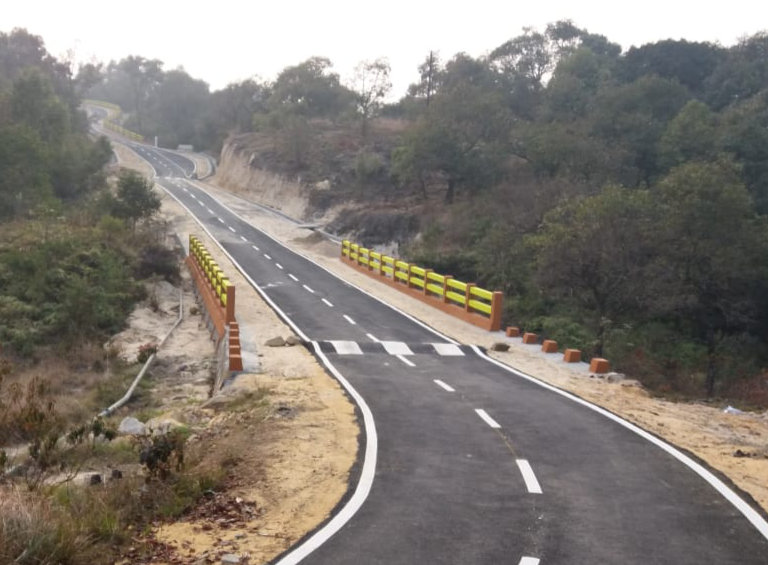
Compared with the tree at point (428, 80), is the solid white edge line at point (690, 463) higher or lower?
lower

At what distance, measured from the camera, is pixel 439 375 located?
16.9 m

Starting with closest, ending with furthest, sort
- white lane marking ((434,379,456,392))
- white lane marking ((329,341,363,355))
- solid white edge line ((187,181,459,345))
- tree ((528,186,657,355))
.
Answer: white lane marking ((434,379,456,392)) < white lane marking ((329,341,363,355)) < solid white edge line ((187,181,459,345)) < tree ((528,186,657,355))

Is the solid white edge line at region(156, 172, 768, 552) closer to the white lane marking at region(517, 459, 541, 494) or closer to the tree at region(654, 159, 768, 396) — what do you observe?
the white lane marking at region(517, 459, 541, 494)

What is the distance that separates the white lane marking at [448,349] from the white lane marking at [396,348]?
80 cm

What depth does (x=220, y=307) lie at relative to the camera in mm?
23500

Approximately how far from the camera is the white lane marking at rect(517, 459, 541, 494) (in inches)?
353

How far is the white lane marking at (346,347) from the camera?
63.8 ft

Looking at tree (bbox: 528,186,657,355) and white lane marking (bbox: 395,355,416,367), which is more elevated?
tree (bbox: 528,186,657,355)

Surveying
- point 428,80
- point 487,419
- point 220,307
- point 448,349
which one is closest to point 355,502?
point 487,419

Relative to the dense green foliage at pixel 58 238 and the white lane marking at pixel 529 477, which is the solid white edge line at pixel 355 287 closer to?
the dense green foliage at pixel 58 238

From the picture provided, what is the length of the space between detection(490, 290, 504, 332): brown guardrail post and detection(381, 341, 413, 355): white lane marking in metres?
3.48

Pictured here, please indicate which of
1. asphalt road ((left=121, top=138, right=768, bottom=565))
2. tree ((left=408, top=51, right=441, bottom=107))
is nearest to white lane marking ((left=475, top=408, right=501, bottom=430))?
asphalt road ((left=121, top=138, right=768, bottom=565))

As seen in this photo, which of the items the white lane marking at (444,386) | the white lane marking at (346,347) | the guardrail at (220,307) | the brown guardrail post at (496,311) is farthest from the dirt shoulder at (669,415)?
the guardrail at (220,307)

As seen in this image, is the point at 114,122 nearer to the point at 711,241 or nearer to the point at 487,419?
the point at 711,241
